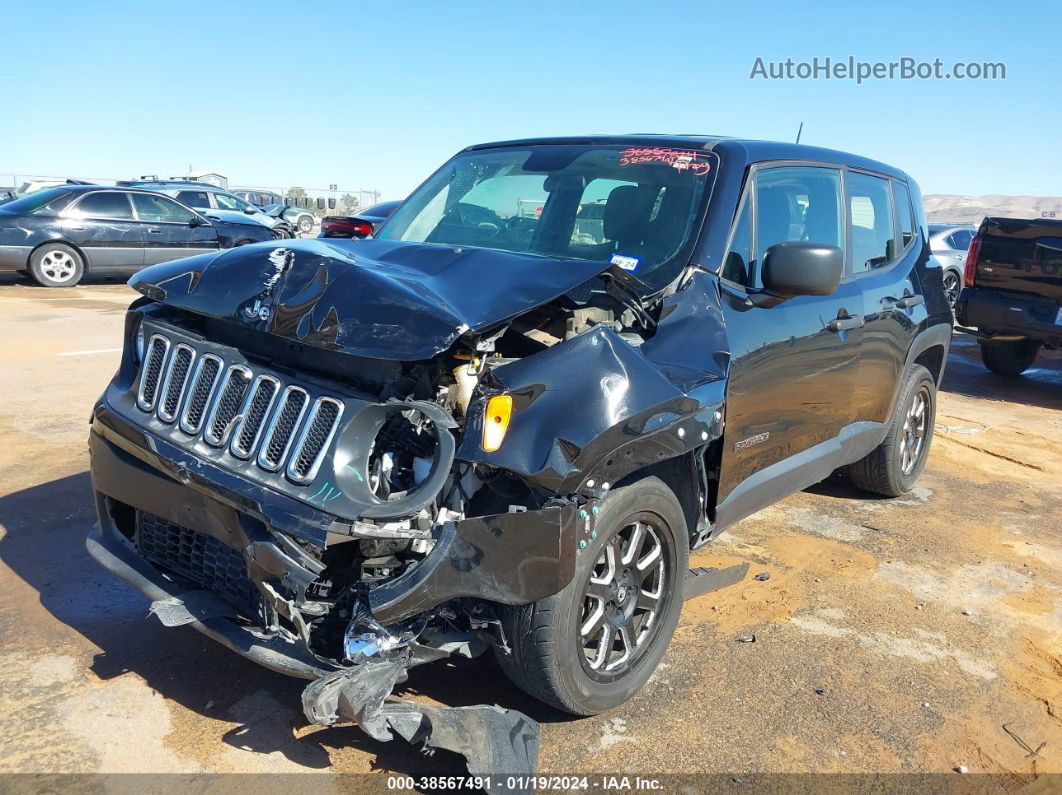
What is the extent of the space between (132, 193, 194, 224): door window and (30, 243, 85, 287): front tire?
3.95 feet

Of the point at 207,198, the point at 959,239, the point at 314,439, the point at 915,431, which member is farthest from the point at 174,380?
the point at 959,239

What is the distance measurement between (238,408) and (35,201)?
1240 centimetres

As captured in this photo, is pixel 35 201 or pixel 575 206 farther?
pixel 35 201

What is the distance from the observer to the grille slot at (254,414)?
278 centimetres

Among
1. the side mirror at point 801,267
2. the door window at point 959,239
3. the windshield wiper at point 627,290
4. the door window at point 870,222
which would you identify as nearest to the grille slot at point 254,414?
the windshield wiper at point 627,290

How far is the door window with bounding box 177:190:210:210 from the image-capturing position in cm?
1736

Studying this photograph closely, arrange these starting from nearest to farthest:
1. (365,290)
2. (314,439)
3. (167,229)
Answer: (314,439)
(365,290)
(167,229)

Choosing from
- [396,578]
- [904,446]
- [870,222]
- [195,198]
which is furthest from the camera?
[195,198]

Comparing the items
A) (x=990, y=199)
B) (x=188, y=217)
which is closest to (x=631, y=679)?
(x=188, y=217)

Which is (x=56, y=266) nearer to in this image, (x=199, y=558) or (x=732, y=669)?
(x=199, y=558)

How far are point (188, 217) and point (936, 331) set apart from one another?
40.7 ft

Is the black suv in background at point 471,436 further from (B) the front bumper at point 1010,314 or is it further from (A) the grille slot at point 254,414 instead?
(B) the front bumper at point 1010,314

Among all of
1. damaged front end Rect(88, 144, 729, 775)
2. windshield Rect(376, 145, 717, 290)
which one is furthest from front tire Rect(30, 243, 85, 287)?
damaged front end Rect(88, 144, 729, 775)

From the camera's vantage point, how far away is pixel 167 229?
14164mm
